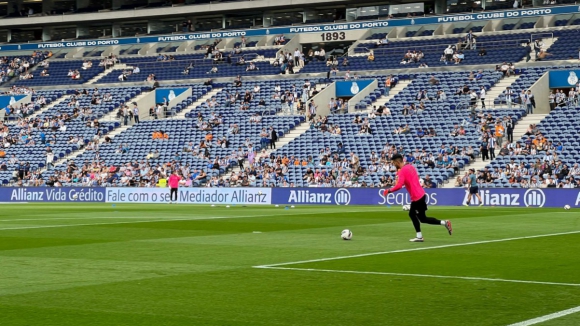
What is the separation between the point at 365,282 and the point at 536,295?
8.07 ft

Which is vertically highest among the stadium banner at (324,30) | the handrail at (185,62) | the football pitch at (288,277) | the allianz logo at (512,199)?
the stadium banner at (324,30)

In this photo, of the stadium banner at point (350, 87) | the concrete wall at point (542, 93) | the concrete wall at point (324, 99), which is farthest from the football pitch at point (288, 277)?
the stadium banner at point (350, 87)

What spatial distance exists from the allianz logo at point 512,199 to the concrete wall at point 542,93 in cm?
1377

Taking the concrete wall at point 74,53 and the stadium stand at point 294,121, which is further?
the concrete wall at point 74,53

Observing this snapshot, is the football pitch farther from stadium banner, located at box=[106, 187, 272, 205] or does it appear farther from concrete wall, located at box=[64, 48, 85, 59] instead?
concrete wall, located at box=[64, 48, 85, 59]

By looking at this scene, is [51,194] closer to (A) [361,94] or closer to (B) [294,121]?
(B) [294,121]

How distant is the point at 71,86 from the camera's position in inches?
3007

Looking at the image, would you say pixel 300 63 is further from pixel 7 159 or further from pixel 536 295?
pixel 536 295

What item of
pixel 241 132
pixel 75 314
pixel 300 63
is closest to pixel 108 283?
pixel 75 314

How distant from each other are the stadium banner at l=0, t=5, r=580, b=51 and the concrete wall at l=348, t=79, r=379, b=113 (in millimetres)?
11247

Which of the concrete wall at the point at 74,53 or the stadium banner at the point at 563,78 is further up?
the concrete wall at the point at 74,53

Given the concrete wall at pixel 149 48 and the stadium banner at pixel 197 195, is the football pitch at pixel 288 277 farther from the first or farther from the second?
the concrete wall at pixel 149 48

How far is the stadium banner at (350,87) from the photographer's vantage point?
64250mm

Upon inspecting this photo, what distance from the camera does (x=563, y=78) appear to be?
56438 mm
